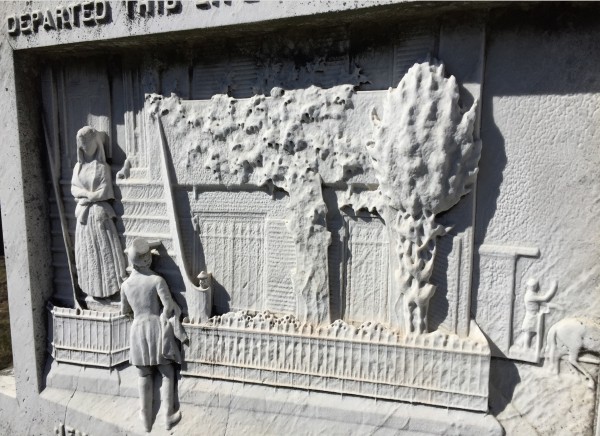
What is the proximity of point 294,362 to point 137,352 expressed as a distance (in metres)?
1.22

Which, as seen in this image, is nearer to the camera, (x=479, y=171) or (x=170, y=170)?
(x=479, y=171)

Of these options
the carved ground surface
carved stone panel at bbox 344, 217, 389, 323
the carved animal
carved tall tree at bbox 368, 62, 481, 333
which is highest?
carved tall tree at bbox 368, 62, 481, 333

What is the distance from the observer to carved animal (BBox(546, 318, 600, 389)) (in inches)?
107

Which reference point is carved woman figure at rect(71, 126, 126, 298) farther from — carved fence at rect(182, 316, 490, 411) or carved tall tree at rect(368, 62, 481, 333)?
carved tall tree at rect(368, 62, 481, 333)

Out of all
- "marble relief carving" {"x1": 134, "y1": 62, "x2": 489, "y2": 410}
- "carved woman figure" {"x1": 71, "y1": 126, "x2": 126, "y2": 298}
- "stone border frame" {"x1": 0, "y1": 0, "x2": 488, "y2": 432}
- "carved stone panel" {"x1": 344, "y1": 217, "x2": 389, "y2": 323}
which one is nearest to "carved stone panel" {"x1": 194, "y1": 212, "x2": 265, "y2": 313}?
"marble relief carving" {"x1": 134, "y1": 62, "x2": 489, "y2": 410}

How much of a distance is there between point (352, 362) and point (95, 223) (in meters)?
2.25

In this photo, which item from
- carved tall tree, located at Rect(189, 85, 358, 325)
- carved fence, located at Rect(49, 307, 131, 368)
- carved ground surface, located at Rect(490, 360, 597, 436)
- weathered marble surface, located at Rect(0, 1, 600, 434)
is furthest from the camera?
carved fence, located at Rect(49, 307, 131, 368)

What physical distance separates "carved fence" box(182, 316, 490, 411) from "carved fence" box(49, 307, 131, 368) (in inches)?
24.1

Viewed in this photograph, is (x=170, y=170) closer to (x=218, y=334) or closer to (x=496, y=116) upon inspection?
(x=218, y=334)

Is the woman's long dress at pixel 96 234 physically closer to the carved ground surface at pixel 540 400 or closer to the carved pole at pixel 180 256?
the carved pole at pixel 180 256

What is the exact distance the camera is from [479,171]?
111 inches

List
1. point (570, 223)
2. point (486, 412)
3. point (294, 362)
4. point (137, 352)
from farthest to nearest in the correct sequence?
point (137, 352) < point (294, 362) < point (486, 412) < point (570, 223)

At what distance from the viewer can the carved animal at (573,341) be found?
271cm

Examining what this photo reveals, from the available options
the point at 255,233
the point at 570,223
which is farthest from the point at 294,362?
the point at 570,223
